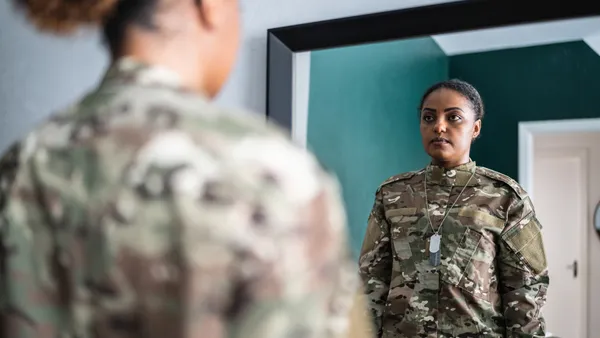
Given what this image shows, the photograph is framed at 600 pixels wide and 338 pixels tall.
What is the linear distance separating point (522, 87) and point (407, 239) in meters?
0.30

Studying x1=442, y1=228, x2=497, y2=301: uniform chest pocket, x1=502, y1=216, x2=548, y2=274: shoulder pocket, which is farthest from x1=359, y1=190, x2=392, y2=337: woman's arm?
x1=502, y1=216, x2=548, y2=274: shoulder pocket

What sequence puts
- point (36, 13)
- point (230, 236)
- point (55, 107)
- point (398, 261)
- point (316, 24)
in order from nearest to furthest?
1. point (230, 236)
2. point (36, 13)
3. point (55, 107)
4. point (398, 261)
5. point (316, 24)

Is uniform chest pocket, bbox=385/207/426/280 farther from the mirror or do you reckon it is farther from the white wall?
the white wall

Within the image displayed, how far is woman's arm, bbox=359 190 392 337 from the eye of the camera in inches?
41.9

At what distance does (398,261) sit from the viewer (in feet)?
3.44

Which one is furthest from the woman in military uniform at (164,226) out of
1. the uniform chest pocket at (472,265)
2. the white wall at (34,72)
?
the uniform chest pocket at (472,265)

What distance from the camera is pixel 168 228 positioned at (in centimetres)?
33

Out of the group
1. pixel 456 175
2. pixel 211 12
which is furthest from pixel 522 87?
pixel 211 12

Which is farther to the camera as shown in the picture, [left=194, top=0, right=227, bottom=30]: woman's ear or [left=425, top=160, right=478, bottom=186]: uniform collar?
[left=425, top=160, right=478, bottom=186]: uniform collar

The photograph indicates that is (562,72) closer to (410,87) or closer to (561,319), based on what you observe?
(410,87)

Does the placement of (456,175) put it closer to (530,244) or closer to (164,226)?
(530,244)

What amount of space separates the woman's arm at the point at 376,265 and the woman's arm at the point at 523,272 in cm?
19

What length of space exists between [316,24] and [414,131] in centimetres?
28

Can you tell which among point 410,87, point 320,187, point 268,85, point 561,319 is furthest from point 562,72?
point 320,187
